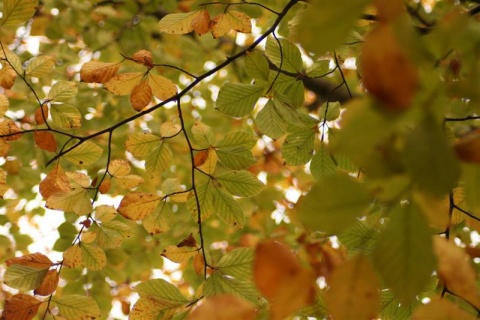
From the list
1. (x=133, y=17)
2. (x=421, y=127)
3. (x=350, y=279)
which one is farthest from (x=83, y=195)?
Answer: (x=133, y=17)

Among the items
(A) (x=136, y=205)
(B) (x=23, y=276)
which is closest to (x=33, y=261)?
(B) (x=23, y=276)

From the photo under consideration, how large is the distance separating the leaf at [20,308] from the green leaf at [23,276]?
0.09 feet

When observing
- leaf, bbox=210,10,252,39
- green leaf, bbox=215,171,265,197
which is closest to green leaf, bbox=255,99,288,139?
green leaf, bbox=215,171,265,197

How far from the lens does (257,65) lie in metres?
0.95

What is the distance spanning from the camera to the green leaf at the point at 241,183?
101 cm

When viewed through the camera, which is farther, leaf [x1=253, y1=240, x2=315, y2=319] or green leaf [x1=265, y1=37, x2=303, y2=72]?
Result: green leaf [x1=265, y1=37, x2=303, y2=72]

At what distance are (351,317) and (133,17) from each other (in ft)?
6.44

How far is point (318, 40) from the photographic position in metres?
0.34

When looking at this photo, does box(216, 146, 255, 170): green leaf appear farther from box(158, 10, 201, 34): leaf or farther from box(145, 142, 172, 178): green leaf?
box(158, 10, 201, 34): leaf

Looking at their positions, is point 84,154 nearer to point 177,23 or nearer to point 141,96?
point 141,96

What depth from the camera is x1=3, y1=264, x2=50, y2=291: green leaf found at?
946 mm

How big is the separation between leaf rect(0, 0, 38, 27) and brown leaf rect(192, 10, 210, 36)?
33cm

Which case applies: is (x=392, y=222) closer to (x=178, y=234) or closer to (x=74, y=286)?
(x=74, y=286)

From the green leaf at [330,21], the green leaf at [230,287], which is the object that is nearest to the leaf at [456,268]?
the green leaf at [330,21]
